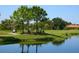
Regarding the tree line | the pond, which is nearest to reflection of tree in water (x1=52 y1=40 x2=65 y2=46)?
the pond

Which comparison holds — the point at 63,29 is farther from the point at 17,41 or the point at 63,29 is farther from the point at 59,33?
the point at 17,41

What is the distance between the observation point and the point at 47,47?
2.24 metres

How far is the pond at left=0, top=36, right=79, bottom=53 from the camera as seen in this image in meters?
2.23

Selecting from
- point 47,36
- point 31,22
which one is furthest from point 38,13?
point 47,36

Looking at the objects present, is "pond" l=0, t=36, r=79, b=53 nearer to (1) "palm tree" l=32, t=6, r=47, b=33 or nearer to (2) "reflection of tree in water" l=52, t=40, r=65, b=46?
(2) "reflection of tree in water" l=52, t=40, r=65, b=46

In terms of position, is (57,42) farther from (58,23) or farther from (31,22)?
(31,22)

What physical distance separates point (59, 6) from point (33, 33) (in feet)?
0.95

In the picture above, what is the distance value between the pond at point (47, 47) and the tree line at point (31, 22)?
12 cm

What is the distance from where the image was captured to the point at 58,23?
229 cm

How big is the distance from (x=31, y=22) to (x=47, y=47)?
0.23 m

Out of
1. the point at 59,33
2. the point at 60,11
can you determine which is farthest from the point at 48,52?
the point at 60,11

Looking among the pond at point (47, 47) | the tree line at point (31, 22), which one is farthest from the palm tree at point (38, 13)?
the pond at point (47, 47)

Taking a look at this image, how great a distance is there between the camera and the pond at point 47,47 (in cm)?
223
